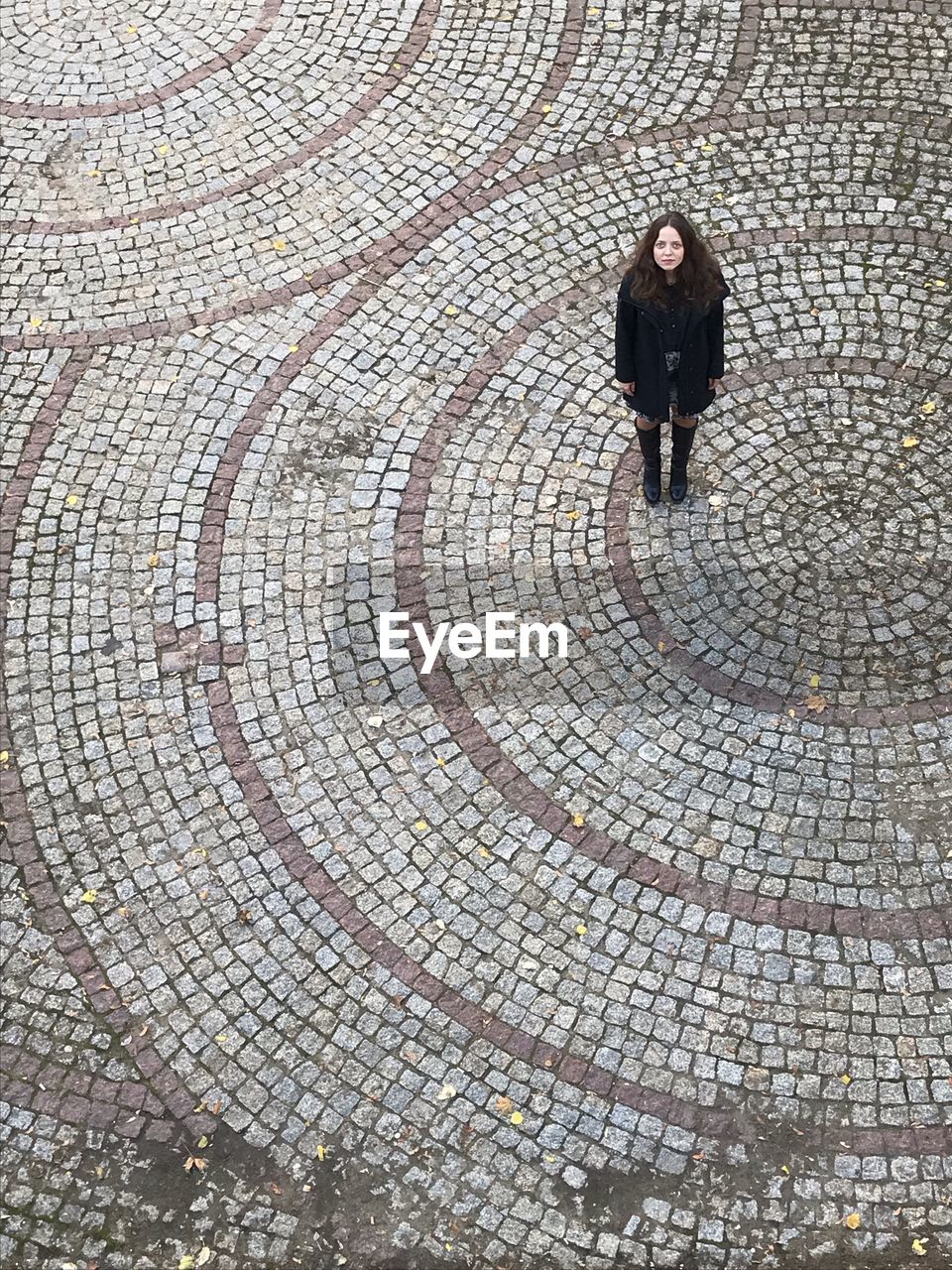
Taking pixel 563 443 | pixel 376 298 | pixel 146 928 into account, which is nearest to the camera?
pixel 146 928

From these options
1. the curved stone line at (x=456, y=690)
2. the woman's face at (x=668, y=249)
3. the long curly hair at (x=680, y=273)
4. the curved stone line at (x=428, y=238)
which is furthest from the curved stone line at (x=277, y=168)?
the woman's face at (x=668, y=249)

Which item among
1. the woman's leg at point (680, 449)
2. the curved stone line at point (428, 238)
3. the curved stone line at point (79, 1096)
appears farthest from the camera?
the curved stone line at point (428, 238)

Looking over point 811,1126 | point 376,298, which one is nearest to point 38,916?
point 811,1126

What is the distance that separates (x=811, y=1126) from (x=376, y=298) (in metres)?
6.80

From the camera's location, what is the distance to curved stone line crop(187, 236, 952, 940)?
23.7 feet

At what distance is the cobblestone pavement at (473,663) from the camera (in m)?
6.73

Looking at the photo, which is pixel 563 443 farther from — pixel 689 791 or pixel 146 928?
pixel 146 928

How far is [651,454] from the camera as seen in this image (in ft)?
27.7

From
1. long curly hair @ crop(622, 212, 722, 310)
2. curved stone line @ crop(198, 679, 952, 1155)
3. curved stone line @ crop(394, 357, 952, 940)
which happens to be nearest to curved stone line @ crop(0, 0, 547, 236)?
curved stone line @ crop(394, 357, 952, 940)

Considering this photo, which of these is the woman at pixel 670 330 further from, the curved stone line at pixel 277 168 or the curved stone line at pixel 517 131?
the curved stone line at pixel 277 168

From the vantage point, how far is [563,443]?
9.08 m

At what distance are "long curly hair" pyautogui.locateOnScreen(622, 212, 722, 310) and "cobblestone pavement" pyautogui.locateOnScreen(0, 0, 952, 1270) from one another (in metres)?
1.79

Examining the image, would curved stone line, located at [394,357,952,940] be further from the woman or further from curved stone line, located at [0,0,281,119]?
curved stone line, located at [0,0,281,119]

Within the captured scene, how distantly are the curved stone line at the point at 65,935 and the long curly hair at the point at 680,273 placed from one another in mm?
4904
